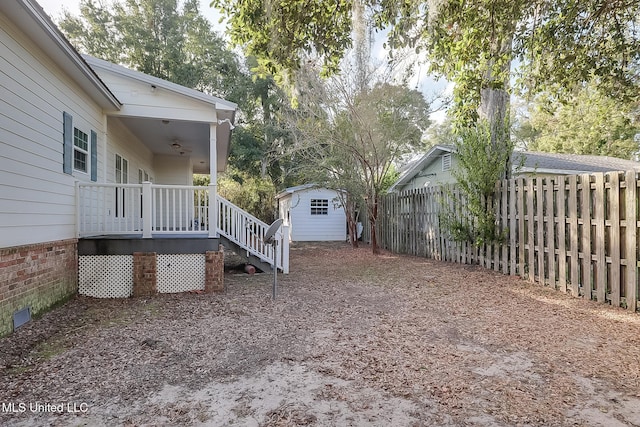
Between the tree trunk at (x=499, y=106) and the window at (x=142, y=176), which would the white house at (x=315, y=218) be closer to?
Answer: the window at (x=142, y=176)

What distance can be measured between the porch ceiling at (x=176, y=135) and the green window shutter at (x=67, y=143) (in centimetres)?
187

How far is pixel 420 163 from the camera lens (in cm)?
1670

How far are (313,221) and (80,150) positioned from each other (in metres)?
12.4

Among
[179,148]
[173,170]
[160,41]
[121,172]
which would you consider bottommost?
[121,172]

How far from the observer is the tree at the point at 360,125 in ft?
33.6

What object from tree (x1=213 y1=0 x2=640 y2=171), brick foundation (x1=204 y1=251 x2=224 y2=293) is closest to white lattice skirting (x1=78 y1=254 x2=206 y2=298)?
brick foundation (x1=204 y1=251 x2=224 y2=293)

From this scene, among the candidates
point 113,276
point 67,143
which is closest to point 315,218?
point 113,276

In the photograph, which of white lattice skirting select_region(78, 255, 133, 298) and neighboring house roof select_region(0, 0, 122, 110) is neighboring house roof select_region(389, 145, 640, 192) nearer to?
neighboring house roof select_region(0, 0, 122, 110)

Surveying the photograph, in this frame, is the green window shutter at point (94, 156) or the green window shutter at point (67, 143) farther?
the green window shutter at point (94, 156)

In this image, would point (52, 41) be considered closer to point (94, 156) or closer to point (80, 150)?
point (80, 150)

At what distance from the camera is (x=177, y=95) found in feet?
23.4

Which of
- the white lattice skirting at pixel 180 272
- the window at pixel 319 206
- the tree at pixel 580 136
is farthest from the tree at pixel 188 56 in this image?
the white lattice skirting at pixel 180 272

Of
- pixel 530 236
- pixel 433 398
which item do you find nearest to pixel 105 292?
pixel 433 398

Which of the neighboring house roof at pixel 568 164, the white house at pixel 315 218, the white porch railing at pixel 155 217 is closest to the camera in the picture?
the white porch railing at pixel 155 217
